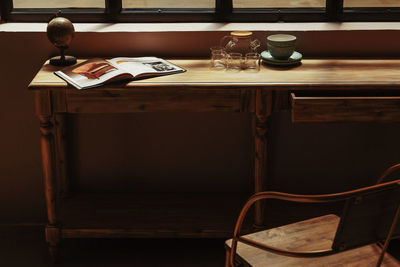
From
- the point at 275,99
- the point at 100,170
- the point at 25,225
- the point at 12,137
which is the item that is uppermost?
the point at 275,99

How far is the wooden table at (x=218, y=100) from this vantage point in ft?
7.12

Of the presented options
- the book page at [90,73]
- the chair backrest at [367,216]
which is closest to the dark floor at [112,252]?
the book page at [90,73]

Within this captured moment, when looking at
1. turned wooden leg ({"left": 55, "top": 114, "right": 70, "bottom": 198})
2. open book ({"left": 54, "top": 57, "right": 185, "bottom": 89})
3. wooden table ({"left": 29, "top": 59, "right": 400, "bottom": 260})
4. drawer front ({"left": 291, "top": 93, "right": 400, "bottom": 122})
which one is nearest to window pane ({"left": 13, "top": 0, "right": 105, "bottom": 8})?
turned wooden leg ({"left": 55, "top": 114, "right": 70, "bottom": 198})

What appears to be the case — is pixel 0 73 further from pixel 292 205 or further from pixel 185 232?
pixel 292 205

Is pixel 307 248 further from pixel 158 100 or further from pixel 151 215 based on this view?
pixel 151 215

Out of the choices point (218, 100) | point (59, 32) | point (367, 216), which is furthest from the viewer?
point (59, 32)

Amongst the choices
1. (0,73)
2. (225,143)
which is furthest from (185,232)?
(0,73)

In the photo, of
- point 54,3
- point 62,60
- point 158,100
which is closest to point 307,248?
point 158,100

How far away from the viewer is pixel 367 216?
4.95 ft

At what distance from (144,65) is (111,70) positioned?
163 mm

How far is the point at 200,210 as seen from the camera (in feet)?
8.86

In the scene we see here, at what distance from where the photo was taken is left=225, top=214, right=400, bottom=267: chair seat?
174cm

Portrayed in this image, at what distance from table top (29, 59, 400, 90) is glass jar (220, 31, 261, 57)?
108 mm

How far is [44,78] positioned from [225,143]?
2.96 feet
